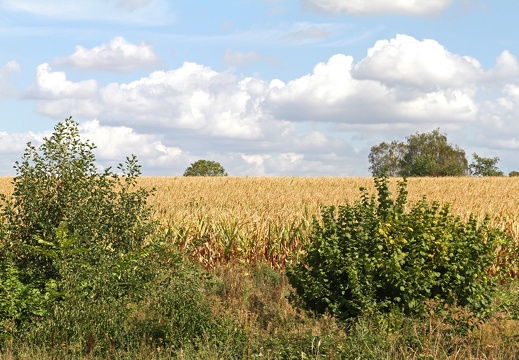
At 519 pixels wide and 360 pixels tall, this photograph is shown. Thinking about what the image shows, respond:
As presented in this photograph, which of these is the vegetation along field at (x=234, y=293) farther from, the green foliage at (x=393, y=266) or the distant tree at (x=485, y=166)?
the distant tree at (x=485, y=166)

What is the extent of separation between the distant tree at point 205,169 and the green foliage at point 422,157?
23.4 meters

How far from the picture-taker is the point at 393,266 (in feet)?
28.8

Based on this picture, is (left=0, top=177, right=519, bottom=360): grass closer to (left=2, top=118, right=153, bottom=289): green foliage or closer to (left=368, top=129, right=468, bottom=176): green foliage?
(left=2, top=118, right=153, bottom=289): green foliage

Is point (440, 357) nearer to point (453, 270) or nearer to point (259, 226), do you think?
point (453, 270)

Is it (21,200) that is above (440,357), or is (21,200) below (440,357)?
above

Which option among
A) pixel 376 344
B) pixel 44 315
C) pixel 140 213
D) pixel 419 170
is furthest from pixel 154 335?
pixel 419 170

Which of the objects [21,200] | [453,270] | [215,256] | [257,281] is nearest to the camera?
[453,270]

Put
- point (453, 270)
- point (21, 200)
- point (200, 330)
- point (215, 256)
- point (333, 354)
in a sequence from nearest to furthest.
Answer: point (333, 354) → point (200, 330) → point (453, 270) → point (21, 200) → point (215, 256)

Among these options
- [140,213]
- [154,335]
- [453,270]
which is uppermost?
[140,213]

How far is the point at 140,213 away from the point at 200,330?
2.74 m

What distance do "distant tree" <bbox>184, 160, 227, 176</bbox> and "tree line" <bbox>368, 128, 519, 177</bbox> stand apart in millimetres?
22896

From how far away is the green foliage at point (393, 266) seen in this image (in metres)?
8.88

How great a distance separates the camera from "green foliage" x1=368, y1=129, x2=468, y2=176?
295ft

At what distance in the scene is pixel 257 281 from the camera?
488 inches
